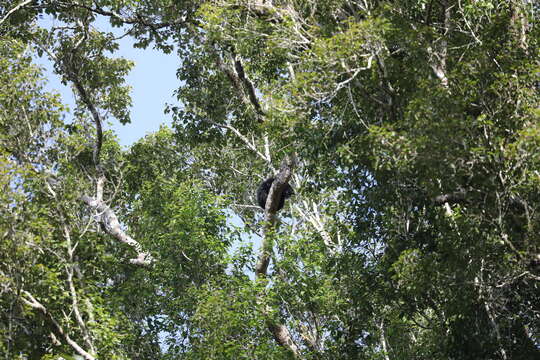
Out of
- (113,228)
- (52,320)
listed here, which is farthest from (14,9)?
(52,320)

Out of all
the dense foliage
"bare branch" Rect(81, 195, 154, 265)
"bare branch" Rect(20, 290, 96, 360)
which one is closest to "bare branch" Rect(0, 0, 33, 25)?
the dense foliage

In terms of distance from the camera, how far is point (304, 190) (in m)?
10.2

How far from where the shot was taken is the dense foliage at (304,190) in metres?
8.16

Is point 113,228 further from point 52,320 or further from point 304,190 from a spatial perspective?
point 304,190

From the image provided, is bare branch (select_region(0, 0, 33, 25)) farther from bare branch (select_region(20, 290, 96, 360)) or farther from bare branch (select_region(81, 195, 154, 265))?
bare branch (select_region(20, 290, 96, 360))

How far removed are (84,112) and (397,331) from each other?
8543 millimetres

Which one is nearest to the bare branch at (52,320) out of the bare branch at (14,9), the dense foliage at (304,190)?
the dense foliage at (304,190)

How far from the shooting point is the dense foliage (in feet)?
26.8

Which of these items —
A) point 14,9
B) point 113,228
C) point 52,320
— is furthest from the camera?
point 113,228

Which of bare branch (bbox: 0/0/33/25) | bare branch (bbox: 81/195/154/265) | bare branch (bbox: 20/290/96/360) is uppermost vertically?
bare branch (bbox: 0/0/33/25)

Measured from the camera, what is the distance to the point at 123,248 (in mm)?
13617

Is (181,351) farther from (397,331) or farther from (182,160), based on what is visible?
(182,160)

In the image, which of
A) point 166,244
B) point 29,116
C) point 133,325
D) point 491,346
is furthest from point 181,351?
point 491,346

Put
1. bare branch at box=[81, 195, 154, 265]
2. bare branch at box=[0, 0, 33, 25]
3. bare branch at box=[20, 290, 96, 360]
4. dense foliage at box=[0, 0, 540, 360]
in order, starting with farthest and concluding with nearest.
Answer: bare branch at box=[81, 195, 154, 265], bare branch at box=[0, 0, 33, 25], bare branch at box=[20, 290, 96, 360], dense foliage at box=[0, 0, 540, 360]
